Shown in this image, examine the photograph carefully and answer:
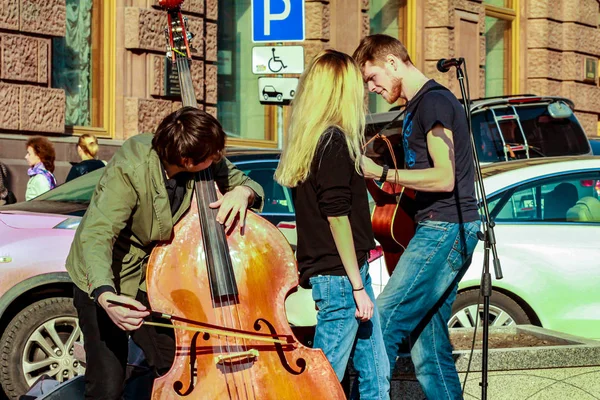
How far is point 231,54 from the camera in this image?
1627 cm

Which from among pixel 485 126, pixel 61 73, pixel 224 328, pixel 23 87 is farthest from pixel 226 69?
pixel 224 328

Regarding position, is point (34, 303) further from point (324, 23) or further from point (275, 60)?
point (324, 23)

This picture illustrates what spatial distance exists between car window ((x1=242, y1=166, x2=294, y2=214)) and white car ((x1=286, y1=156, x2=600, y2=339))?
4.37 ft

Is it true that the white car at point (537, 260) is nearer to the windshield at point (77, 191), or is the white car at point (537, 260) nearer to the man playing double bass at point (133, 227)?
the windshield at point (77, 191)

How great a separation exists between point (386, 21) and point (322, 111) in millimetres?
14692

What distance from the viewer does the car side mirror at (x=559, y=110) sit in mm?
11656

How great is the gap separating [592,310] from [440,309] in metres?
2.84

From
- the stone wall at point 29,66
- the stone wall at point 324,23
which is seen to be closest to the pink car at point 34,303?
the stone wall at point 29,66

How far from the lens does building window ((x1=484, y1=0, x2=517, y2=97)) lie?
2117 cm

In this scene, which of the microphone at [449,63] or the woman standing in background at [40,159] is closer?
the microphone at [449,63]

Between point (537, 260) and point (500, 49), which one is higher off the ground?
point (500, 49)

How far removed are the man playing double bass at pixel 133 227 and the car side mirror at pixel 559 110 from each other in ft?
25.0

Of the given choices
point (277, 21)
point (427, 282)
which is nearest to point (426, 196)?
point (427, 282)

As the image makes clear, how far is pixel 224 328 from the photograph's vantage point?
414 centimetres
